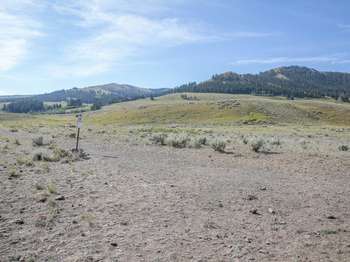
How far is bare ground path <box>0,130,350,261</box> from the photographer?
23.5ft

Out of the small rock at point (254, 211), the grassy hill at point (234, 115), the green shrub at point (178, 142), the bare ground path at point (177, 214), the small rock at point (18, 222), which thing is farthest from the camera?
the grassy hill at point (234, 115)

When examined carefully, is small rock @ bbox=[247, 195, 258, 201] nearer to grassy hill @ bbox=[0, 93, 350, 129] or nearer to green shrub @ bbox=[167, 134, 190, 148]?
green shrub @ bbox=[167, 134, 190, 148]

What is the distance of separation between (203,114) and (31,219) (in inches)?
4083

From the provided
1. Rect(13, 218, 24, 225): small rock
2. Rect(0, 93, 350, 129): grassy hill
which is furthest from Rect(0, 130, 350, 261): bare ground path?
Rect(0, 93, 350, 129): grassy hill

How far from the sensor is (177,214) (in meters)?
9.55

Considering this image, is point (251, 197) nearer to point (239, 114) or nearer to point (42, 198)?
point (42, 198)

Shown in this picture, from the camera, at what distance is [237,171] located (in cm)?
1633

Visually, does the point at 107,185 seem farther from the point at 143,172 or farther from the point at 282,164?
the point at 282,164

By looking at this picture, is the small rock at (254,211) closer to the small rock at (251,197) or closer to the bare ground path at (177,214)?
the bare ground path at (177,214)

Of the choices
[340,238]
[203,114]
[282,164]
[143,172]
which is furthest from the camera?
[203,114]

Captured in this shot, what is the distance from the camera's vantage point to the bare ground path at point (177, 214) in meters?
7.15

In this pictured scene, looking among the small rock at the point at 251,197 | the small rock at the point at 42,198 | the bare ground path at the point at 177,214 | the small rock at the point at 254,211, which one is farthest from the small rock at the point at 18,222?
the small rock at the point at 251,197

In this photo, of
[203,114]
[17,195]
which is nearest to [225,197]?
[17,195]

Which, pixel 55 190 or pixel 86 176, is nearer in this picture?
pixel 55 190
